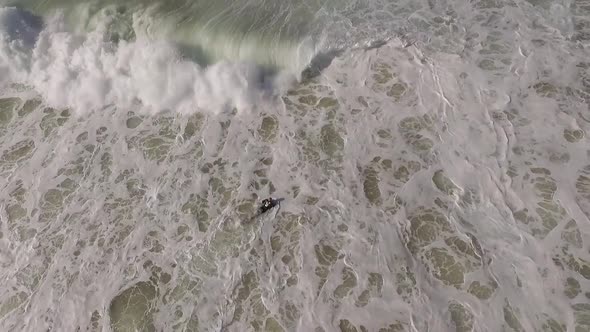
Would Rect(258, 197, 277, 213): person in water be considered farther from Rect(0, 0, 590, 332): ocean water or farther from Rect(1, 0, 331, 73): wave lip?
Rect(1, 0, 331, 73): wave lip

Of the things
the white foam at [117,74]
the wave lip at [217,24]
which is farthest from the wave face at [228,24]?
the white foam at [117,74]

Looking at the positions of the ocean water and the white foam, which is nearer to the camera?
the ocean water

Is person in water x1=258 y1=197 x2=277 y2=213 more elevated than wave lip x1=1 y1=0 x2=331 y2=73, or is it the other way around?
wave lip x1=1 y1=0 x2=331 y2=73

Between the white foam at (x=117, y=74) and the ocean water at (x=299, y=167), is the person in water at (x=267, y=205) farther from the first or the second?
the white foam at (x=117, y=74)

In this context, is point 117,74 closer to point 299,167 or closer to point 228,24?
point 228,24

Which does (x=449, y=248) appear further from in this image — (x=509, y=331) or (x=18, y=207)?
(x=18, y=207)

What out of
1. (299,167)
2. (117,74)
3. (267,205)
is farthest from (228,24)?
(267,205)

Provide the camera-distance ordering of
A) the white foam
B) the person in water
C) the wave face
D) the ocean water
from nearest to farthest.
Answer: the ocean water → the person in water → the white foam → the wave face

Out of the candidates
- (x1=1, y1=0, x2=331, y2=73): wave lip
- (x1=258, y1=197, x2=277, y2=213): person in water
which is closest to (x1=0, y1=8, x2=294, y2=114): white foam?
(x1=1, y1=0, x2=331, y2=73): wave lip
